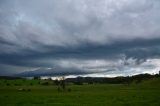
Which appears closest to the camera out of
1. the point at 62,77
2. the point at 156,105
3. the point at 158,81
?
the point at 156,105

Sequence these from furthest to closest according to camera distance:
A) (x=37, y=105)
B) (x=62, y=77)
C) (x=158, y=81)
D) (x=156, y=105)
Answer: (x=158, y=81) → (x=62, y=77) → (x=37, y=105) → (x=156, y=105)

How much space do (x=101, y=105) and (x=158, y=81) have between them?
500ft

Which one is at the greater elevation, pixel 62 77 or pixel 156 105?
pixel 62 77

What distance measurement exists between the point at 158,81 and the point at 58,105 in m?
154

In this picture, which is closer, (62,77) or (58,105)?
(58,105)

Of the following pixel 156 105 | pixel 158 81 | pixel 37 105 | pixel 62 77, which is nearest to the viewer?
pixel 156 105

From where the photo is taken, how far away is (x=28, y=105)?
148 feet

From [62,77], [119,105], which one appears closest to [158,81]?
[62,77]

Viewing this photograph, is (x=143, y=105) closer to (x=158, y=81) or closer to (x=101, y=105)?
(x=101, y=105)

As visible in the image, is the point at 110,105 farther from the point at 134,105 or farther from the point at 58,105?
the point at 58,105

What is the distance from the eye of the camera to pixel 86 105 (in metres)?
43.9

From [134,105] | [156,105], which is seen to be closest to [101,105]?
[134,105]

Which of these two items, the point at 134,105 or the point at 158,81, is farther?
the point at 158,81

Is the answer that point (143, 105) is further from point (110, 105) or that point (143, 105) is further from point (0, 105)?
point (0, 105)
